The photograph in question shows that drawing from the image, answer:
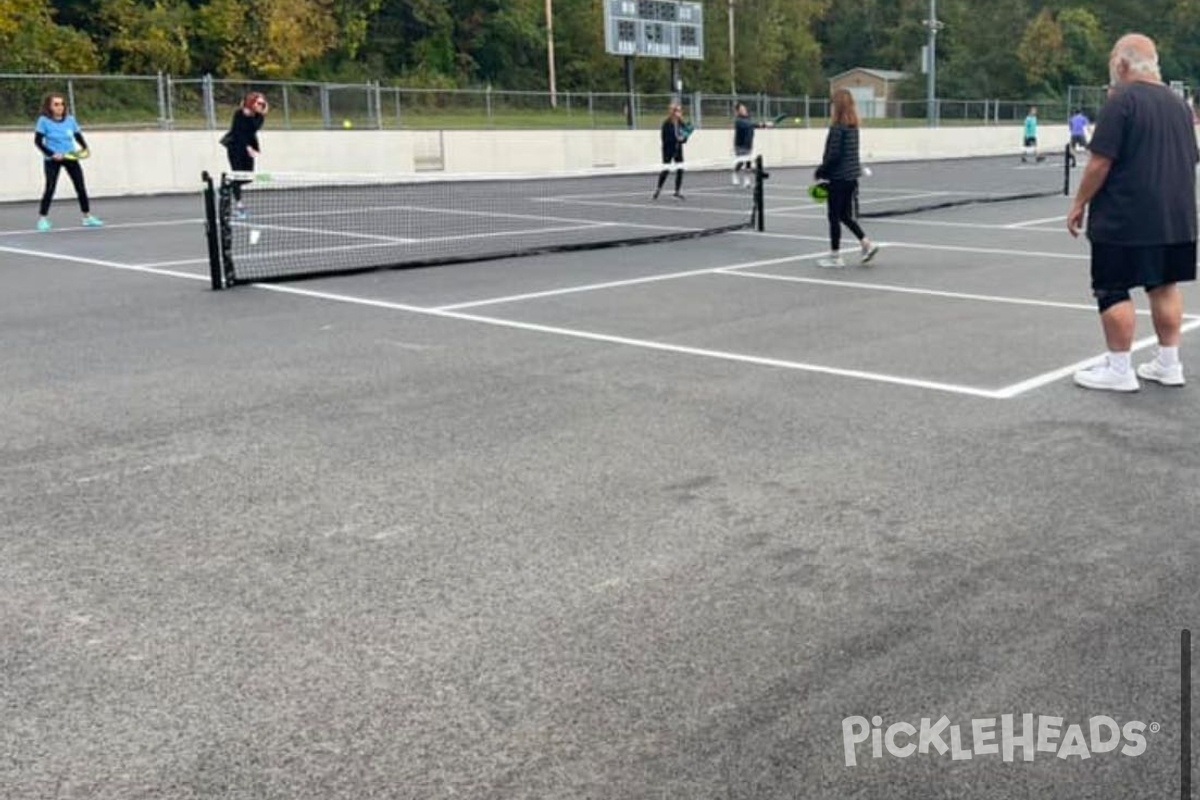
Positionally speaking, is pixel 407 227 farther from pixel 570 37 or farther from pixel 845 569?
pixel 570 37

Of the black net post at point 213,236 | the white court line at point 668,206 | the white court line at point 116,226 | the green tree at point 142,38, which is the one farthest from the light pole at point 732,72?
the black net post at point 213,236

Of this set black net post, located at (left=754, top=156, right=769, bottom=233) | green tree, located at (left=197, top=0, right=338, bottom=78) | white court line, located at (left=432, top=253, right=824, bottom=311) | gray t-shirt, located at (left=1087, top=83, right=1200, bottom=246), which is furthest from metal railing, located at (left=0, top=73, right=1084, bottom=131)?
gray t-shirt, located at (left=1087, top=83, right=1200, bottom=246)

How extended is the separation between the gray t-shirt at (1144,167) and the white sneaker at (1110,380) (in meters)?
0.74

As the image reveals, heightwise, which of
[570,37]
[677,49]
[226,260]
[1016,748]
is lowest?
[1016,748]

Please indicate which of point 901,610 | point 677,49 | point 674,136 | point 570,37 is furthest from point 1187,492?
Answer: point 570,37

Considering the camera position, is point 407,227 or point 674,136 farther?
point 674,136

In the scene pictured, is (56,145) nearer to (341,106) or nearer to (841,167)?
(841,167)

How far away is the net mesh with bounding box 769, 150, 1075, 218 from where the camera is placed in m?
22.6

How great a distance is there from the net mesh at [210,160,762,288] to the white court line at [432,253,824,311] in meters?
2.22

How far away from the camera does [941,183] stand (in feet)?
97.3

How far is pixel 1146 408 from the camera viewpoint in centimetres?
677

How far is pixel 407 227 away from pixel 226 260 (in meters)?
6.31

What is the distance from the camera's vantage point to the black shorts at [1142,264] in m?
7.01

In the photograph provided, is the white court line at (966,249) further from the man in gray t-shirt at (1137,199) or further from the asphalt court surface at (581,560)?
the man in gray t-shirt at (1137,199)
